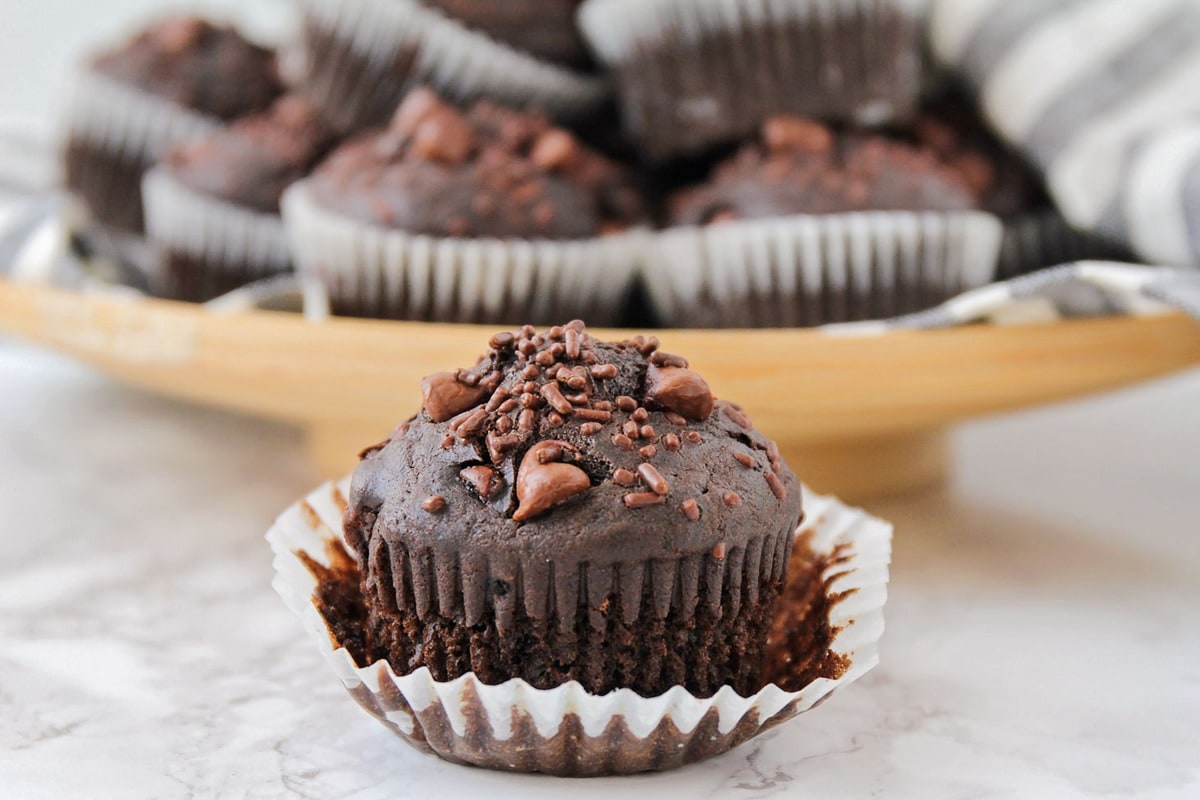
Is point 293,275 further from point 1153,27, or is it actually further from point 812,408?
point 1153,27

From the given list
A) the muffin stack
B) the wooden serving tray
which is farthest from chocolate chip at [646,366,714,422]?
the muffin stack

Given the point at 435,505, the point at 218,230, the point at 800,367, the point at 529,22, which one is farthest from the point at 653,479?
the point at 218,230

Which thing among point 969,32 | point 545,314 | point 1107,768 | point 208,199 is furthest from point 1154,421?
point 208,199

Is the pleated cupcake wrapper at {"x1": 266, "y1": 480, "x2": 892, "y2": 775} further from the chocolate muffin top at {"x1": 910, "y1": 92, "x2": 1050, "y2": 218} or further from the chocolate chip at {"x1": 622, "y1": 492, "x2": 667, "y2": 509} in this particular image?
the chocolate muffin top at {"x1": 910, "y1": 92, "x2": 1050, "y2": 218}

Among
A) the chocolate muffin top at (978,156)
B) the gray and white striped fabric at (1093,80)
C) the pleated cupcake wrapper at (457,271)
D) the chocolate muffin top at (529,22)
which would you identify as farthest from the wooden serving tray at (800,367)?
the chocolate muffin top at (529,22)

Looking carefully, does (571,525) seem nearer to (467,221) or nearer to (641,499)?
(641,499)

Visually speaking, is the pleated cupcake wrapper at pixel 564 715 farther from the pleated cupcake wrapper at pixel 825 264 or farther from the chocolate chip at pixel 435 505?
the pleated cupcake wrapper at pixel 825 264
